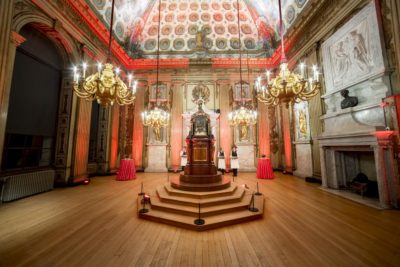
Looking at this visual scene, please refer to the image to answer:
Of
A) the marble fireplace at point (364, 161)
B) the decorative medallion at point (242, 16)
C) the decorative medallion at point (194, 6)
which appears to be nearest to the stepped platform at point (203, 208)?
the marble fireplace at point (364, 161)

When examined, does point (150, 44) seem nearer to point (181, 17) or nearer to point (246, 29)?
point (181, 17)

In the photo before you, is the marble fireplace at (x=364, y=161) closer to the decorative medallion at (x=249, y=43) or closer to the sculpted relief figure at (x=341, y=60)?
the sculpted relief figure at (x=341, y=60)

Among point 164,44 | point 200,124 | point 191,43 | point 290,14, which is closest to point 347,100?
point 200,124

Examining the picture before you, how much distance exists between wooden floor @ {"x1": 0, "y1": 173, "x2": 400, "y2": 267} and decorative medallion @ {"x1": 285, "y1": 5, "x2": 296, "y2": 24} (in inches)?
321

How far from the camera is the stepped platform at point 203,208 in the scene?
10.5 feet

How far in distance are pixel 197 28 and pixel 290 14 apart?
213 inches

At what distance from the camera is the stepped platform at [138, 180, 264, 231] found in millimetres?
3204

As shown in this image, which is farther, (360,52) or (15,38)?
(360,52)

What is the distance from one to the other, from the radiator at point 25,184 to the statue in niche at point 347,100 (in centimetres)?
991

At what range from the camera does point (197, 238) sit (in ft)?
8.93

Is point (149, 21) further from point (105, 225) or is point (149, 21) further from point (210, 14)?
point (105, 225)

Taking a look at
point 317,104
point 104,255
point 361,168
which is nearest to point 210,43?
point 317,104

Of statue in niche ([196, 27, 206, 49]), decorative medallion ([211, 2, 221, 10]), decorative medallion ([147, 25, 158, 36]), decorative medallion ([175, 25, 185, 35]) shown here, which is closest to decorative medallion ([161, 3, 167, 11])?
decorative medallion ([147, 25, 158, 36])

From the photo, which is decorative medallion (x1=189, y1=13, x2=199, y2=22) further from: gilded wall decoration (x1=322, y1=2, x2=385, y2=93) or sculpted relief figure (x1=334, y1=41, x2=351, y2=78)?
sculpted relief figure (x1=334, y1=41, x2=351, y2=78)
